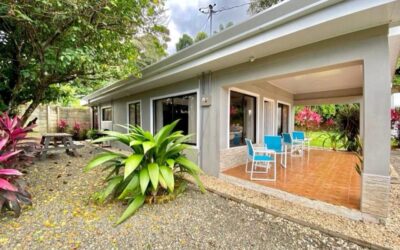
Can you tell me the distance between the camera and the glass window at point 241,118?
5.55m

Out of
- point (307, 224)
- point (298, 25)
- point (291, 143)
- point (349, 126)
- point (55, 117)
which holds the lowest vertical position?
point (307, 224)

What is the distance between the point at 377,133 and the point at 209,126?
11.0 feet

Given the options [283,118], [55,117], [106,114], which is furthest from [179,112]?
[55,117]

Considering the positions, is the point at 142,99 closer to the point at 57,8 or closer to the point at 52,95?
the point at 52,95

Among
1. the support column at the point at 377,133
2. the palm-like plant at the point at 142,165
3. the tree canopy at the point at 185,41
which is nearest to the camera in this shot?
the support column at the point at 377,133

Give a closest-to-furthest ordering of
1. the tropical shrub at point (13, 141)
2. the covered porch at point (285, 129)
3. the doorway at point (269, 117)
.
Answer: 1. the tropical shrub at point (13, 141)
2. the covered porch at point (285, 129)
3. the doorway at point (269, 117)

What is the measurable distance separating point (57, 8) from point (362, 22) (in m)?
5.13

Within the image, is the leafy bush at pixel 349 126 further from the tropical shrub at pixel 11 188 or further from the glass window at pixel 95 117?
the glass window at pixel 95 117

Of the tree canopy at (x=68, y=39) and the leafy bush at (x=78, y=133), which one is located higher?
the tree canopy at (x=68, y=39)

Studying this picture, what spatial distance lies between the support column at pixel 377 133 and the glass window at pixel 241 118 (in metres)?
3.11

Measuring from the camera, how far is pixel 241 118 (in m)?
5.95

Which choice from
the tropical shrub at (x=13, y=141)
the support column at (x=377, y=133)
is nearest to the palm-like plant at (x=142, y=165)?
the tropical shrub at (x=13, y=141)

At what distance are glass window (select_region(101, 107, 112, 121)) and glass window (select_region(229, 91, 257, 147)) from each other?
335 inches

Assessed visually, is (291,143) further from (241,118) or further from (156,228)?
(156,228)
